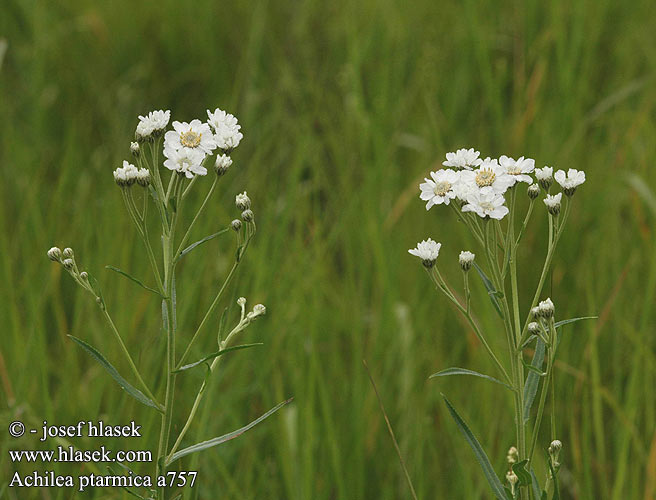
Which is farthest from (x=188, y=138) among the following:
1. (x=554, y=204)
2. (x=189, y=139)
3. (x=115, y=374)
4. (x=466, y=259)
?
(x=554, y=204)

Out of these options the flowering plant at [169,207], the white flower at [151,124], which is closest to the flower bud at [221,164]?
the flowering plant at [169,207]

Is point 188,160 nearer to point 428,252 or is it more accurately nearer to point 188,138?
point 188,138

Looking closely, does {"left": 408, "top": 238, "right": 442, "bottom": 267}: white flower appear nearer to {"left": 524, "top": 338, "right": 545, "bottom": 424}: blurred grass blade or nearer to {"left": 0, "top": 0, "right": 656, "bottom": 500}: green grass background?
{"left": 524, "top": 338, "right": 545, "bottom": 424}: blurred grass blade

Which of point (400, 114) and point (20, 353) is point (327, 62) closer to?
point (400, 114)

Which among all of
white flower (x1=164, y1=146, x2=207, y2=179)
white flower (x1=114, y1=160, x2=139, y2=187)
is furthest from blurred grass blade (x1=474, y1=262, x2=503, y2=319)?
white flower (x1=114, y1=160, x2=139, y2=187)

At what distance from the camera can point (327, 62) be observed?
184 inches

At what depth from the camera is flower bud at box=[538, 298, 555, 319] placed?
4.19 feet

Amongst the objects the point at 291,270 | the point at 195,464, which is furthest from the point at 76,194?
the point at 195,464

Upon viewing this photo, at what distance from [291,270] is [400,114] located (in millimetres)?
1420

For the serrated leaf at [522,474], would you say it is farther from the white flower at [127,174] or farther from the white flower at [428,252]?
the white flower at [127,174]

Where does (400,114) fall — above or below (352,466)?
above

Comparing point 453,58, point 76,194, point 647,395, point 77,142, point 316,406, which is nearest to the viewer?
point 647,395

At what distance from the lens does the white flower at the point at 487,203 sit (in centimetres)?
127

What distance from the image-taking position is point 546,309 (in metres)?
1.28
